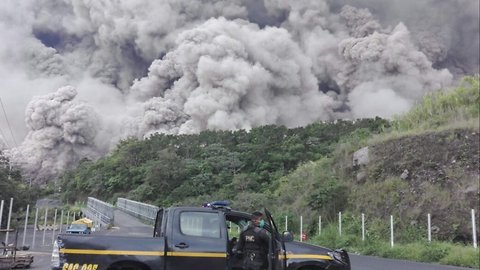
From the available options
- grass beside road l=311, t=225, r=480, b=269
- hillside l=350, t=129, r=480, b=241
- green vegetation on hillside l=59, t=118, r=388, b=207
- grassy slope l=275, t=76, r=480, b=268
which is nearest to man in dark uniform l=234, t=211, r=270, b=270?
grass beside road l=311, t=225, r=480, b=269

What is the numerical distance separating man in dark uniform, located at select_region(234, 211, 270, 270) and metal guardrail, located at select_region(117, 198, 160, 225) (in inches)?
892

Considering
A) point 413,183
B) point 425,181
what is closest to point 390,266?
point 425,181

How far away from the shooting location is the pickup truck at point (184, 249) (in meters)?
6.88

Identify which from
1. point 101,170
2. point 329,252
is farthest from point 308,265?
point 101,170

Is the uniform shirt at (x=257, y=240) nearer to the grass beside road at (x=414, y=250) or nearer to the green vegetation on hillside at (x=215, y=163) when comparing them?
the grass beside road at (x=414, y=250)

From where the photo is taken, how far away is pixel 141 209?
37.1 m

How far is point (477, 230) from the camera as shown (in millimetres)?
16453

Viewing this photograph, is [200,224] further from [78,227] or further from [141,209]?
[141,209]

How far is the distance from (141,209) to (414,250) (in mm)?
25470

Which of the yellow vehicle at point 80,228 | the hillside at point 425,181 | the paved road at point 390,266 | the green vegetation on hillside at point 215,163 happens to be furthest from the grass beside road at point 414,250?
the green vegetation on hillside at point 215,163

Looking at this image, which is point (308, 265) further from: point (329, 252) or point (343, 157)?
point (343, 157)

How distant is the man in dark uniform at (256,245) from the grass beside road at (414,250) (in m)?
8.59

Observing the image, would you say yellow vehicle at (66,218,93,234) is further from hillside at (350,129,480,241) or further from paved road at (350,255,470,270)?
paved road at (350,255,470,270)

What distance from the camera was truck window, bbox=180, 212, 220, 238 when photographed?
7340 mm
